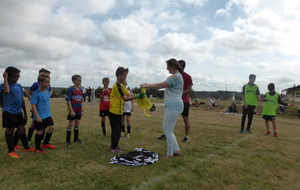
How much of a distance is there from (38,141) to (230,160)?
4749mm

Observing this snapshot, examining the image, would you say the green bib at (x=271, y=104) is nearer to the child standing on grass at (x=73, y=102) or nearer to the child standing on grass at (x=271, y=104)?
the child standing on grass at (x=271, y=104)

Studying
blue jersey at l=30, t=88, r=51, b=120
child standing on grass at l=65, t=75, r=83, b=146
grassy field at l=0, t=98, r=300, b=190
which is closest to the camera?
grassy field at l=0, t=98, r=300, b=190

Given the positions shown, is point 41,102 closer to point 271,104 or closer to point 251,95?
point 251,95

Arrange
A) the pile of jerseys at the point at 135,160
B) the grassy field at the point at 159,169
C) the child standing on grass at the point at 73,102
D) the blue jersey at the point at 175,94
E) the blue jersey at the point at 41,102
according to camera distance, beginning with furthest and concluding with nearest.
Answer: the child standing on grass at the point at 73,102, the blue jersey at the point at 41,102, the blue jersey at the point at 175,94, the pile of jerseys at the point at 135,160, the grassy field at the point at 159,169

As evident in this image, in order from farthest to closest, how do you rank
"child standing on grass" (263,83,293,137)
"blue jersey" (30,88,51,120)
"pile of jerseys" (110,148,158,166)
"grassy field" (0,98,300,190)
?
"child standing on grass" (263,83,293,137) → "blue jersey" (30,88,51,120) → "pile of jerseys" (110,148,158,166) → "grassy field" (0,98,300,190)

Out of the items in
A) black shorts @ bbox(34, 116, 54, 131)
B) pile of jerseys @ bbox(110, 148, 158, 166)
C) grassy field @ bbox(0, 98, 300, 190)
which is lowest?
grassy field @ bbox(0, 98, 300, 190)

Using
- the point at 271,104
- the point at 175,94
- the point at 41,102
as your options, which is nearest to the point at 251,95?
the point at 271,104

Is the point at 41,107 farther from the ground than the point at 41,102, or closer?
closer

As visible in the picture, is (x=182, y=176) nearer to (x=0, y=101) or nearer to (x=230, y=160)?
(x=230, y=160)

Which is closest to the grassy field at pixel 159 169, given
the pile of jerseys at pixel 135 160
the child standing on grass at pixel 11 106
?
the pile of jerseys at pixel 135 160

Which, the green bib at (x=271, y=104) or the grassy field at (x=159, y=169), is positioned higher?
the green bib at (x=271, y=104)

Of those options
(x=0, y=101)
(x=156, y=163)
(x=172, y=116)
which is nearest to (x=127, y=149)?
(x=156, y=163)

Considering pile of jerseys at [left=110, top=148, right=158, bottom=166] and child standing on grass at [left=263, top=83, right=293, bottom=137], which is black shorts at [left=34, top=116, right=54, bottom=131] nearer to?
pile of jerseys at [left=110, top=148, right=158, bottom=166]

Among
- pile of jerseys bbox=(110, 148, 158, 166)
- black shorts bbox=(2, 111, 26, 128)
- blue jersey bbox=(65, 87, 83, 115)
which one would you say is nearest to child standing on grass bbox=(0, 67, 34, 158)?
black shorts bbox=(2, 111, 26, 128)
